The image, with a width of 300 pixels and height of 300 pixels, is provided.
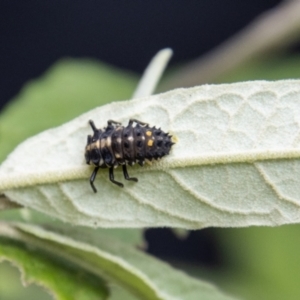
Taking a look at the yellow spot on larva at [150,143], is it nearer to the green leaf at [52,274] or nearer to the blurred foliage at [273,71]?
the green leaf at [52,274]

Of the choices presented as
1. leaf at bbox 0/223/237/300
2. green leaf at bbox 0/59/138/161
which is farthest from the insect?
green leaf at bbox 0/59/138/161

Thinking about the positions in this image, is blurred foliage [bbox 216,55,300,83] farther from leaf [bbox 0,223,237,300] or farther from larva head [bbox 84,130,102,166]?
leaf [bbox 0,223,237,300]

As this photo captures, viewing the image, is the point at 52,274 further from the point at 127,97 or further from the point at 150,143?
the point at 127,97

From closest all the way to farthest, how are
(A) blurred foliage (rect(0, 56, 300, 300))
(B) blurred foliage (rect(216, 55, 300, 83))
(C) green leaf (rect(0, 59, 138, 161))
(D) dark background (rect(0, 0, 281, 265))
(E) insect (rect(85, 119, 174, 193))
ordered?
(E) insect (rect(85, 119, 174, 193)), (C) green leaf (rect(0, 59, 138, 161)), (A) blurred foliage (rect(0, 56, 300, 300)), (B) blurred foliage (rect(216, 55, 300, 83)), (D) dark background (rect(0, 0, 281, 265))

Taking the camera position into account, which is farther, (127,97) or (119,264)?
(127,97)

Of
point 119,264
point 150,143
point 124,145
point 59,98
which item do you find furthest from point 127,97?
point 119,264

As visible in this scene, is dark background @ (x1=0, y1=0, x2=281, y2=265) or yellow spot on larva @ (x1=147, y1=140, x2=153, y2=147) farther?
dark background @ (x1=0, y1=0, x2=281, y2=265)
